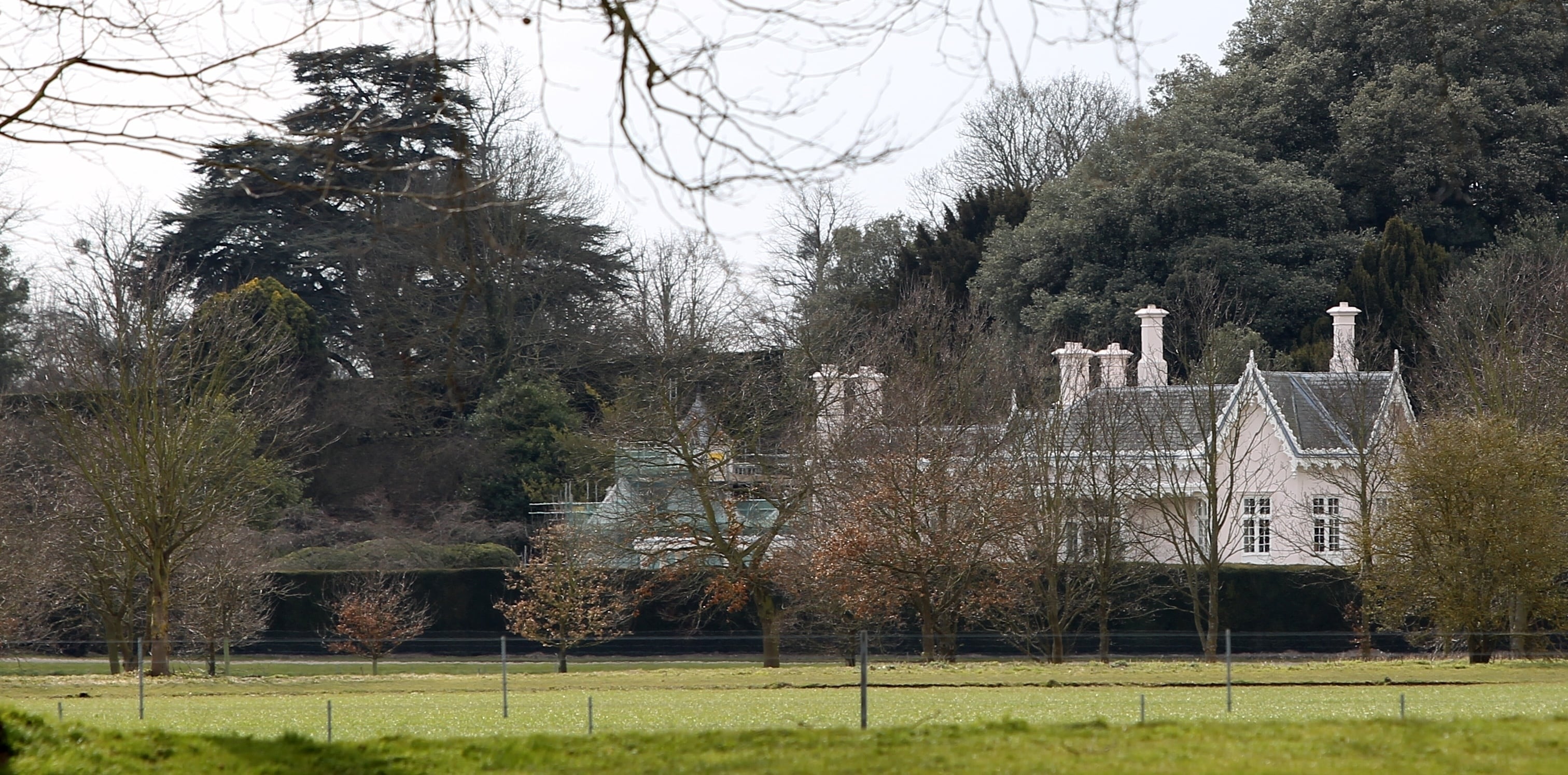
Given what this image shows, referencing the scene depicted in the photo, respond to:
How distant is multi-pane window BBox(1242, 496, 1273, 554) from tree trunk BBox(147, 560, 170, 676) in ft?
82.9

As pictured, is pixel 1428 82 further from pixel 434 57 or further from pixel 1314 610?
pixel 434 57

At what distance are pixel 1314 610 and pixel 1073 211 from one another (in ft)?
54.1

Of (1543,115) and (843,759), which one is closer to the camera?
(843,759)

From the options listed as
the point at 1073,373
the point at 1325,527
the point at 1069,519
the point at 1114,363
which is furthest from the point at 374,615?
the point at 1325,527

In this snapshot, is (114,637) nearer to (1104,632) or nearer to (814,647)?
(814,647)

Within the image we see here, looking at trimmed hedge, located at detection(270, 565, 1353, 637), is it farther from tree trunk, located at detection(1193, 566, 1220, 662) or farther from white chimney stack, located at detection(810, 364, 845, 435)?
white chimney stack, located at detection(810, 364, 845, 435)

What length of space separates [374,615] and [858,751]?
26267 millimetres

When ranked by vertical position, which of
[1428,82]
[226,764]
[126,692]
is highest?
[1428,82]

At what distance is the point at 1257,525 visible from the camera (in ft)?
131

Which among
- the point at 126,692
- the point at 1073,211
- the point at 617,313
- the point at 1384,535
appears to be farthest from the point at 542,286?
the point at 1384,535

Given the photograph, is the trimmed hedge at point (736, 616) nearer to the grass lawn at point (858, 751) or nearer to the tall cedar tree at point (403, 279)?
the tall cedar tree at point (403, 279)

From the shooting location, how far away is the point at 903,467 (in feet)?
105

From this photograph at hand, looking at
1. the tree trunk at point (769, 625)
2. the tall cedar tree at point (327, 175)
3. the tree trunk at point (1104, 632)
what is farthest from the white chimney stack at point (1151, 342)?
the tall cedar tree at point (327, 175)

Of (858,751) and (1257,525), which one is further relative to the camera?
(1257,525)
